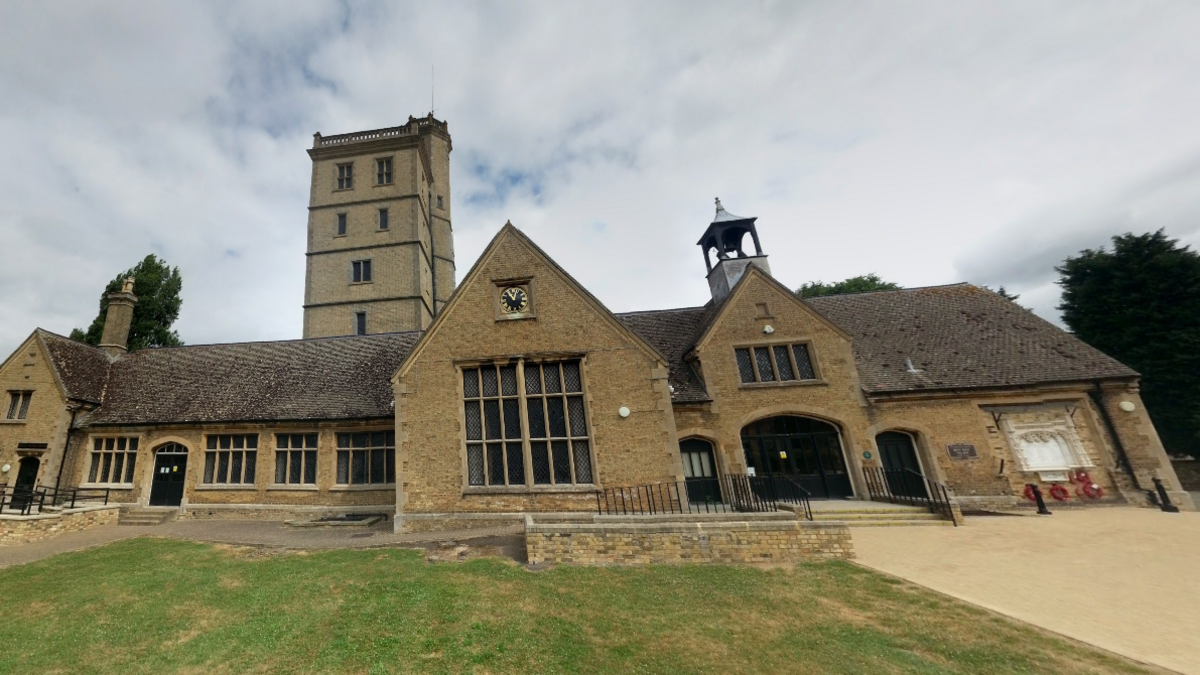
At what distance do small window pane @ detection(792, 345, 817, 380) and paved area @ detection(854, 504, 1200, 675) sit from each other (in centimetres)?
594

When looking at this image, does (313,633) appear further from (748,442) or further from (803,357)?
(803,357)

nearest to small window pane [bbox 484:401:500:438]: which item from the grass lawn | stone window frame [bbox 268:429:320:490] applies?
the grass lawn

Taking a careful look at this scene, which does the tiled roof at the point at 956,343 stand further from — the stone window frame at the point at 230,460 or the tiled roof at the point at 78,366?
the tiled roof at the point at 78,366

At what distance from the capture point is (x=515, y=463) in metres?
13.5

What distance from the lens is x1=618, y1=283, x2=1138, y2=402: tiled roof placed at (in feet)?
50.3

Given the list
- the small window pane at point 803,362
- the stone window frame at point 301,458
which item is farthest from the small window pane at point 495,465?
the small window pane at point 803,362

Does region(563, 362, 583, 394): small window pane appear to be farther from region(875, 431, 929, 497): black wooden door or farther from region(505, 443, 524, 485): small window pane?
region(875, 431, 929, 497): black wooden door

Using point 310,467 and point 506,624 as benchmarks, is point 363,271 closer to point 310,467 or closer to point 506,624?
point 310,467

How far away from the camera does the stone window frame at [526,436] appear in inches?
512

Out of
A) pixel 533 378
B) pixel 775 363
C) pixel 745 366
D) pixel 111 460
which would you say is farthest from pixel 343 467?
pixel 775 363

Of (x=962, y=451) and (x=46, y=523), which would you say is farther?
(x=962, y=451)

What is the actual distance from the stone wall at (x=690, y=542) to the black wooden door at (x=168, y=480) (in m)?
17.6

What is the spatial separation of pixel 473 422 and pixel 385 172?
28.1 metres

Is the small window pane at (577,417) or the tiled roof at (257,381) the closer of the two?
the small window pane at (577,417)
